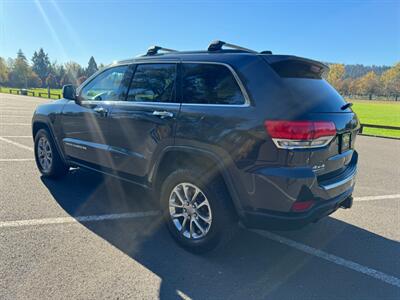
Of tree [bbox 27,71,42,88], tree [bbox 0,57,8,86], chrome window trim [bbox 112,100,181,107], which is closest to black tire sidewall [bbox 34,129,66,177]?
chrome window trim [bbox 112,100,181,107]

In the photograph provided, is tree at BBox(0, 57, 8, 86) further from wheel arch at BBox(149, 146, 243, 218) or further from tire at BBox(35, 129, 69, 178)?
wheel arch at BBox(149, 146, 243, 218)

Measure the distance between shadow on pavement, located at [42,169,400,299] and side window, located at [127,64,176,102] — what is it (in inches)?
60.9

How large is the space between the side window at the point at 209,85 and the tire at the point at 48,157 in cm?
295

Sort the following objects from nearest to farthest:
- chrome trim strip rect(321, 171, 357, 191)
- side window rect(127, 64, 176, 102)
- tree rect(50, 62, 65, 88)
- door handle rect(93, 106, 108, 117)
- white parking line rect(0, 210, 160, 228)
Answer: chrome trim strip rect(321, 171, 357, 191) → side window rect(127, 64, 176, 102) → white parking line rect(0, 210, 160, 228) → door handle rect(93, 106, 108, 117) → tree rect(50, 62, 65, 88)

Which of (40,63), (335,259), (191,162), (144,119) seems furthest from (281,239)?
(40,63)

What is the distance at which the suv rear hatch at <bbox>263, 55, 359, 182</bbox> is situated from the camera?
256 cm

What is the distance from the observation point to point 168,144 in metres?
3.24

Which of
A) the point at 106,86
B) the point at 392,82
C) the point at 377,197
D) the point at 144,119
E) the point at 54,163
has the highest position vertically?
the point at 392,82

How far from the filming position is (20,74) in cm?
9012

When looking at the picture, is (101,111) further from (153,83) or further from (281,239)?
(281,239)

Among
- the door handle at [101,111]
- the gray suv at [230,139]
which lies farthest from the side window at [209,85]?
the door handle at [101,111]

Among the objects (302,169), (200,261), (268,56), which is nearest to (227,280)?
(200,261)

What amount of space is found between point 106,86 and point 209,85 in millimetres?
1824

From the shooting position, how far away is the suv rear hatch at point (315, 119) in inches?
101
